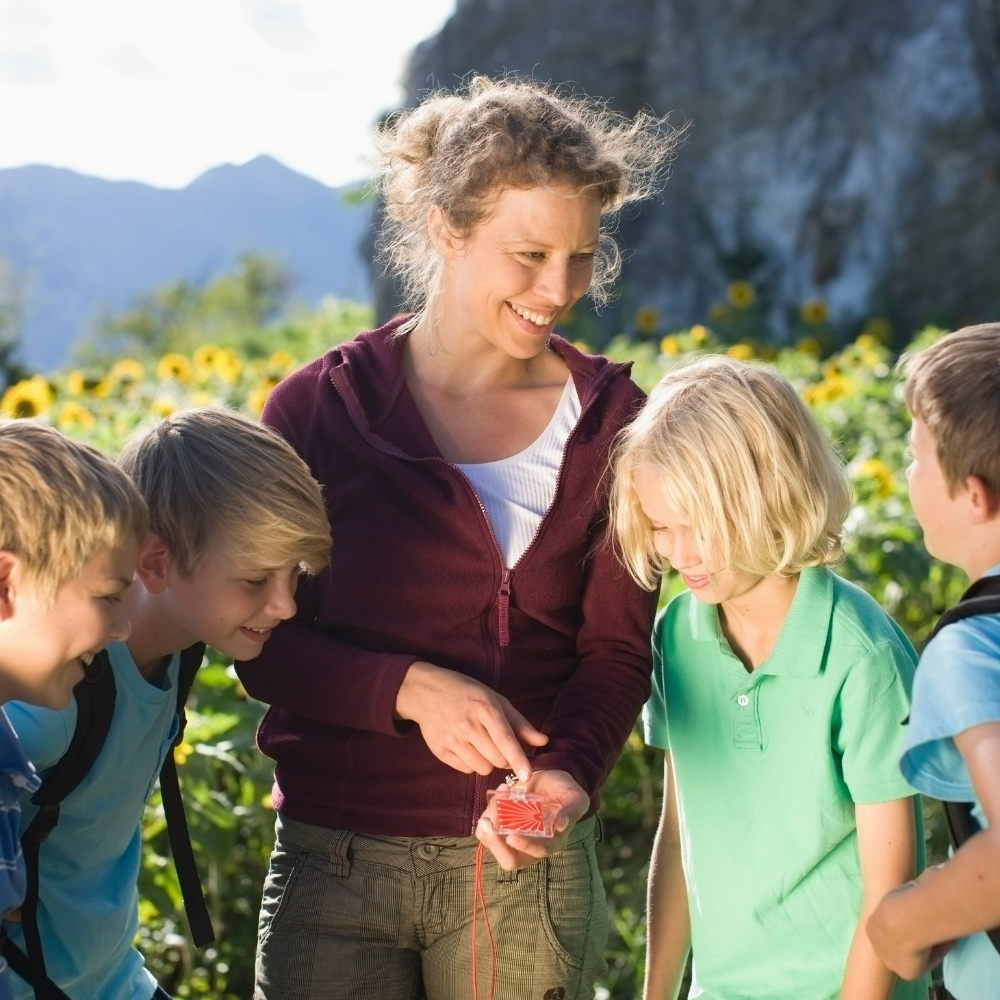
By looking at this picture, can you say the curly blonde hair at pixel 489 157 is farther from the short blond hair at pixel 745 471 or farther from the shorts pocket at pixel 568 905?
the shorts pocket at pixel 568 905

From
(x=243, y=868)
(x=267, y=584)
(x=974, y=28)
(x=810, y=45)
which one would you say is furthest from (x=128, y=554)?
(x=810, y=45)

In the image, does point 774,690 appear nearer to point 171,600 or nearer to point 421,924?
point 421,924

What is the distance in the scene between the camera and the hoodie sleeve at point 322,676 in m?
1.96

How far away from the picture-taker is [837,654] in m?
1.91

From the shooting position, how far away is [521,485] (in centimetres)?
212

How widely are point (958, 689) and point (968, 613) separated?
103 millimetres

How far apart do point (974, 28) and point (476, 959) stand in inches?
477

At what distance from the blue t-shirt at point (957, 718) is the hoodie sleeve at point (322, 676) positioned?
2.39 feet

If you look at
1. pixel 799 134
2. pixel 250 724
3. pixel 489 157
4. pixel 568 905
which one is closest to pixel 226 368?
pixel 250 724

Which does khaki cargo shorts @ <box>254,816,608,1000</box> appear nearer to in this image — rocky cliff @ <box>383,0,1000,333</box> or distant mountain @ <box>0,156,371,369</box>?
rocky cliff @ <box>383,0,1000,333</box>

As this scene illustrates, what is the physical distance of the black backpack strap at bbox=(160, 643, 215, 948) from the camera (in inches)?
79.6

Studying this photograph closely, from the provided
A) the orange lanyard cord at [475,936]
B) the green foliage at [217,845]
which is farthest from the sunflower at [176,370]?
the orange lanyard cord at [475,936]

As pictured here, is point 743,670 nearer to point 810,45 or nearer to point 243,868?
point 243,868

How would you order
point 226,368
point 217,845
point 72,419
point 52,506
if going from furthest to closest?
point 226,368 → point 72,419 → point 217,845 → point 52,506
